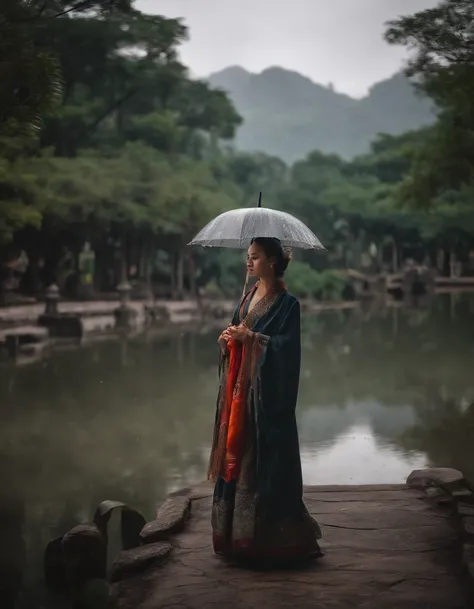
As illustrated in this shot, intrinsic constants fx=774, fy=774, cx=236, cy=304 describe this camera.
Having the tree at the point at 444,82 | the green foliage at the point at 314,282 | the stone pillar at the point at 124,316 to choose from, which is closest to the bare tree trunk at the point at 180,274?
the green foliage at the point at 314,282

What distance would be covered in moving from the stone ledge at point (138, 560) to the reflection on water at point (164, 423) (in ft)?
3.52

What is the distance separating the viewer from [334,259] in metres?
29.3

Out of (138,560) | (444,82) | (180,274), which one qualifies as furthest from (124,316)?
(138,560)

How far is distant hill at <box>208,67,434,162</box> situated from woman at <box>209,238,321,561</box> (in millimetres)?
47365

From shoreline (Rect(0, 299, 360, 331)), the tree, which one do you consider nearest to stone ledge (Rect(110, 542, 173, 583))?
the tree

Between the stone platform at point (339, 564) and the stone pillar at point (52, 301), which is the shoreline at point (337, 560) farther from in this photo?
the stone pillar at point (52, 301)

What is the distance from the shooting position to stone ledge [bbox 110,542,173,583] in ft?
11.9

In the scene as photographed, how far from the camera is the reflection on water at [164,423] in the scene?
20.6 ft

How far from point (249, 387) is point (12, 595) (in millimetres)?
2132

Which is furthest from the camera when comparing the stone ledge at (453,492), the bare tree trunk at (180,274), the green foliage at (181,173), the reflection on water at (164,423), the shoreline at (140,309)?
the bare tree trunk at (180,274)

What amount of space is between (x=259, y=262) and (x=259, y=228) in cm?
16

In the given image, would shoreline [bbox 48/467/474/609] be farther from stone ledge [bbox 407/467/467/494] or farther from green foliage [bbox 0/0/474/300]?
green foliage [bbox 0/0/474/300]

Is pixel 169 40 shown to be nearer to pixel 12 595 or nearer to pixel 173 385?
pixel 173 385

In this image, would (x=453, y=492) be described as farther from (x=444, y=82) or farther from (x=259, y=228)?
(x=444, y=82)
